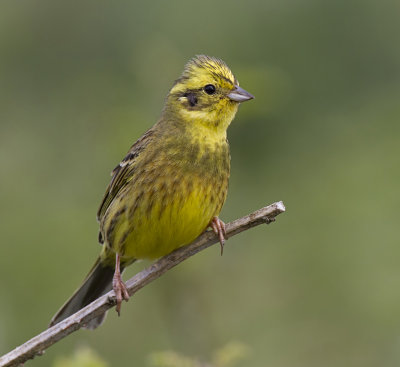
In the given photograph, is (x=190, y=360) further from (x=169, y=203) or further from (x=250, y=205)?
(x=250, y=205)

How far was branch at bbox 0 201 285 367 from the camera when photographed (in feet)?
15.2

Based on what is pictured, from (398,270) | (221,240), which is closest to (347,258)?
(398,270)

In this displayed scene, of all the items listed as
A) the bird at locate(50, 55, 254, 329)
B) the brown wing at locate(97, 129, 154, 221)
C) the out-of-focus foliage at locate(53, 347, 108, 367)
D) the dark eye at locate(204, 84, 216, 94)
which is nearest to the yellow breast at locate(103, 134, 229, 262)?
the bird at locate(50, 55, 254, 329)

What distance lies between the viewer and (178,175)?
5547 millimetres

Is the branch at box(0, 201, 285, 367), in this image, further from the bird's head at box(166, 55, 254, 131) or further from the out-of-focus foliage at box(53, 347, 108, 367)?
the bird's head at box(166, 55, 254, 131)

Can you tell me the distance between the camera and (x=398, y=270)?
6.59 meters

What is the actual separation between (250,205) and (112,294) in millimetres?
2554

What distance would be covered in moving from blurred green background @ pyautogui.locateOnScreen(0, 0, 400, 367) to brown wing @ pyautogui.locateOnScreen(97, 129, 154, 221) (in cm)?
43

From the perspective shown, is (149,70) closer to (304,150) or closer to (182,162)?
(182,162)

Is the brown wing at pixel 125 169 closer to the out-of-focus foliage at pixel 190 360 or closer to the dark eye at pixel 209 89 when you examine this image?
the dark eye at pixel 209 89

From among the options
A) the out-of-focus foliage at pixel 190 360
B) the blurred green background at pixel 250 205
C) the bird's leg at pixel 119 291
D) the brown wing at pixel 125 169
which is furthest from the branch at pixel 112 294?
the blurred green background at pixel 250 205

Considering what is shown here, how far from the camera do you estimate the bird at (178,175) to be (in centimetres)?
548

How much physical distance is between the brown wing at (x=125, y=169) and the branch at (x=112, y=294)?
1.95ft

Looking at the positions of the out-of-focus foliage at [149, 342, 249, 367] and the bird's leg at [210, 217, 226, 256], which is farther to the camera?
the bird's leg at [210, 217, 226, 256]
